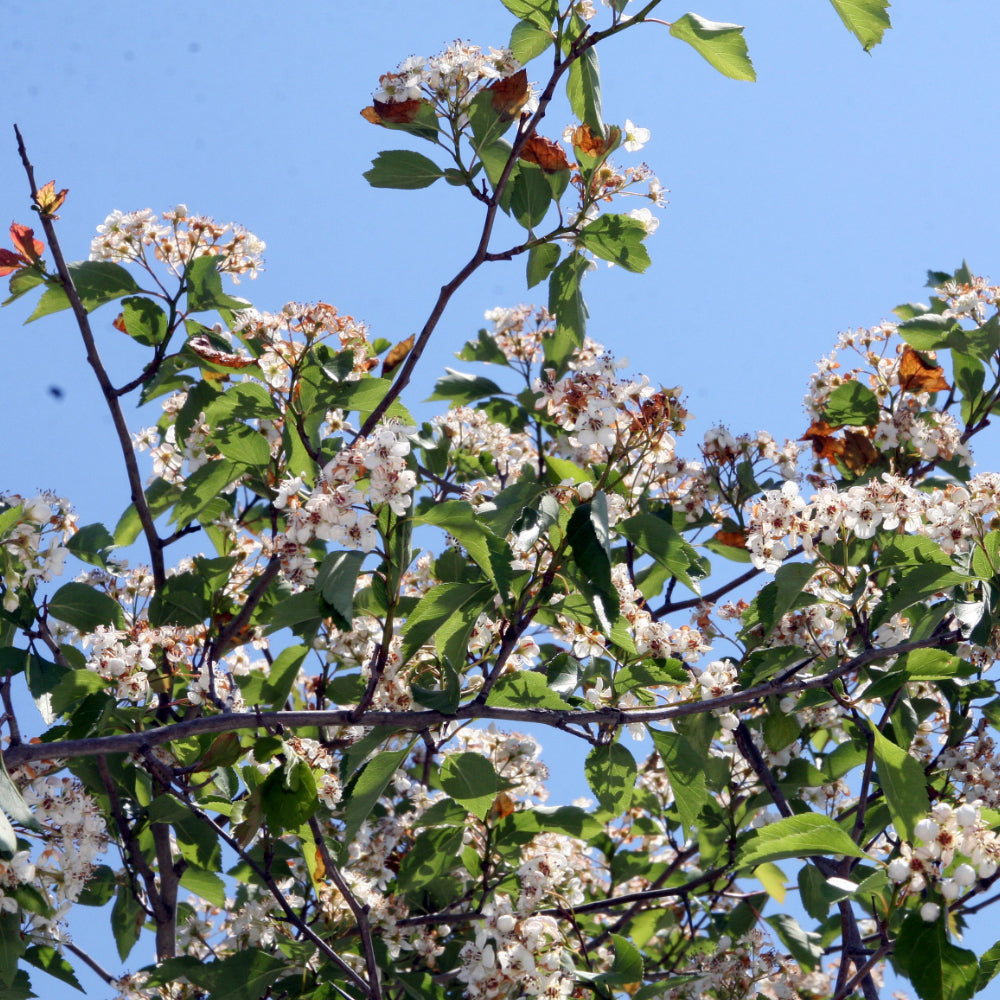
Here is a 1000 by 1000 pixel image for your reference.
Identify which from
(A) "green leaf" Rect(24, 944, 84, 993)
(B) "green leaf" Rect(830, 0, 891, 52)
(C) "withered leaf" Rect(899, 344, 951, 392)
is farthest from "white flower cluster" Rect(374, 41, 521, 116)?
(A) "green leaf" Rect(24, 944, 84, 993)

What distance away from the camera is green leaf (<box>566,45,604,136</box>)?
3.36 meters

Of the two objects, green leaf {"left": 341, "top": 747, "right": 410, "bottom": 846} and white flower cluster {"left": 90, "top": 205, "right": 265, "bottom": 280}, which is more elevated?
white flower cluster {"left": 90, "top": 205, "right": 265, "bottom": 280}

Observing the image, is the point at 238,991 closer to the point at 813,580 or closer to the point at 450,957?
the point at 450,957

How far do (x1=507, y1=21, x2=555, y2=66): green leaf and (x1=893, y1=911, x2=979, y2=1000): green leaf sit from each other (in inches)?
104

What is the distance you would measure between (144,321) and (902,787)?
2.88 meters

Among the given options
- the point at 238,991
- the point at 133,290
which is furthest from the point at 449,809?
the point at 133,290

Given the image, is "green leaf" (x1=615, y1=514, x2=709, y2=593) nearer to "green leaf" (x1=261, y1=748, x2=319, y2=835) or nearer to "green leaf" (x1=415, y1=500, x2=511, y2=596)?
"green leaf" (x1=415, y1=500, x2=511, y2=596)

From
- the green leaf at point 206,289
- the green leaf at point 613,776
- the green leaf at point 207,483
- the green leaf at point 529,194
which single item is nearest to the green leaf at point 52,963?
the green leaf at point 207,483

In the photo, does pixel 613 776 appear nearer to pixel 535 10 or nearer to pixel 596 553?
pixel 596 553

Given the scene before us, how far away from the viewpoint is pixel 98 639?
3.48 meters

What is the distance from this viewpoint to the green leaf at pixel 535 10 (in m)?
3.29

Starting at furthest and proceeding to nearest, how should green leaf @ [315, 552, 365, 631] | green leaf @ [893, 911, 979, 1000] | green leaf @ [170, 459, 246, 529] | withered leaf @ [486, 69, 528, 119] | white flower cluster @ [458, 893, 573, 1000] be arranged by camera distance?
green leaf @ [170, 459, 246, 529]
white flower cluster @ [458, 893, 573, 1000]
withered leaf @ [486, 69, 528, 119]
green leaf @ [315, 552, 365, 631]
green leaf @ [893, 911, 979, 1000]

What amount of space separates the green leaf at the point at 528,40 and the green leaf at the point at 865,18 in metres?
0.84

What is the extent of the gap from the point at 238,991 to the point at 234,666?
1.71 meters
